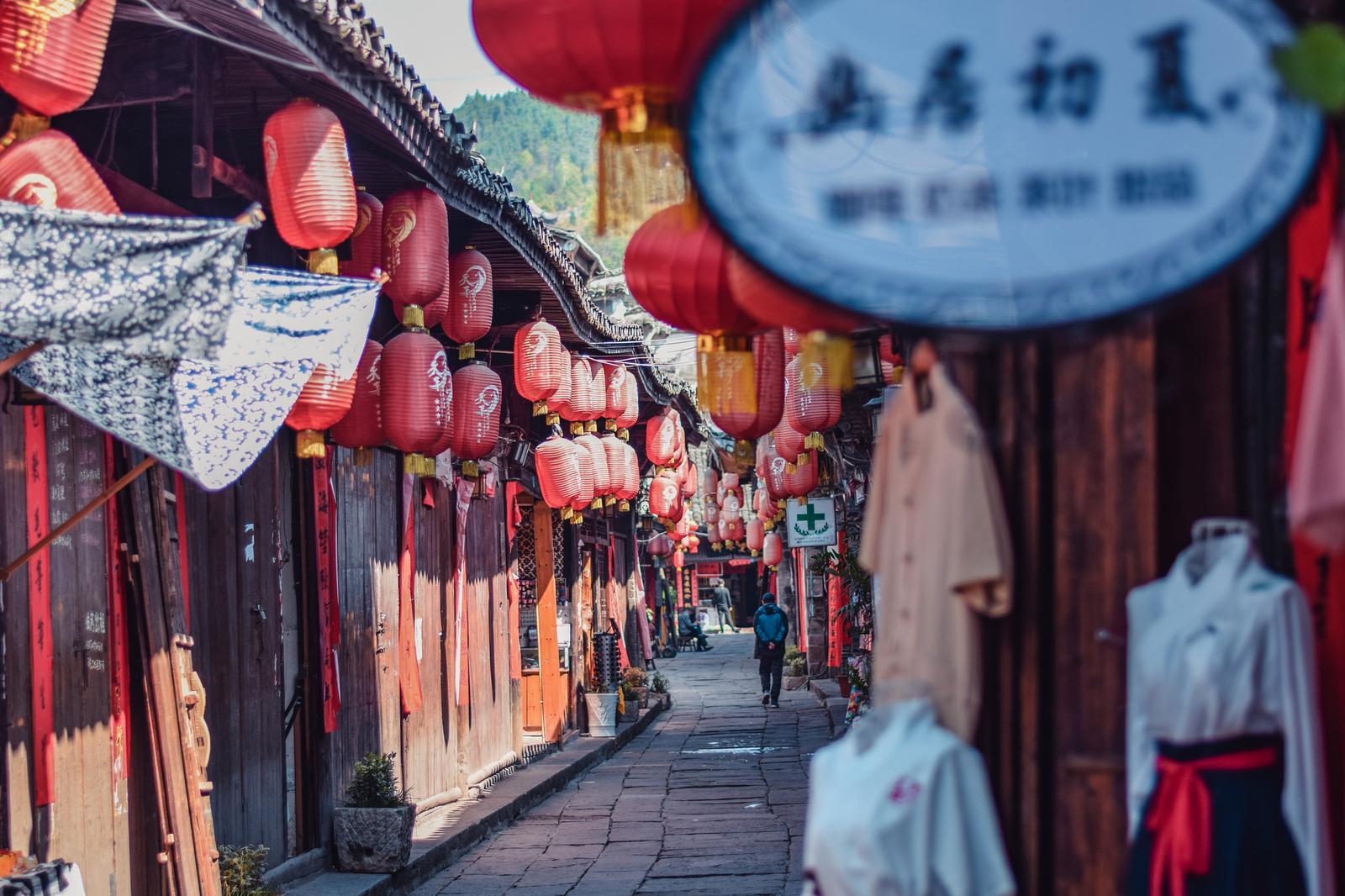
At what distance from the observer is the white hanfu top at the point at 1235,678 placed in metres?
3.13

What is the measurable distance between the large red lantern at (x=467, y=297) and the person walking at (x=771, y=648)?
17126mm

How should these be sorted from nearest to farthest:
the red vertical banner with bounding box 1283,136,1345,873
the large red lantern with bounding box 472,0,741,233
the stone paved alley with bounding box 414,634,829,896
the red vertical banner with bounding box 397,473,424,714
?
the red vertical banner with bounding box 1283,136,1345,873
the large red lantern with bounding box 472,0,741,233
the stone paved alley with bounding box 414,634,829,896
the red vertical banner with bounding box 397,473,424,714

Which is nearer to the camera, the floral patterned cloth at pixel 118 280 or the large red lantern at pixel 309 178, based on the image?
the floral patterned cloth at pixel 118 280

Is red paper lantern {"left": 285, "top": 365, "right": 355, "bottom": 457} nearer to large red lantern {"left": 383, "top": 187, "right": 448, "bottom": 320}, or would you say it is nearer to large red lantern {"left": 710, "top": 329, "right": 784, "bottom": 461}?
large red lantern {"left": 383, "top": 187, "right": 448, "bottom": 320}

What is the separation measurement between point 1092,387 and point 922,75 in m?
0.93

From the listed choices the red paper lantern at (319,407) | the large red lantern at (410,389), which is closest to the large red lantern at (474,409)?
the large red lantern at (410,389)

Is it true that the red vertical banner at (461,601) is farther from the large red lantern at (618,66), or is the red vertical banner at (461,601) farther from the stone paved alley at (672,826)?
the large red lantern at (618,66)

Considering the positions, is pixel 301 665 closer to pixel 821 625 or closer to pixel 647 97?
pixel 647 97

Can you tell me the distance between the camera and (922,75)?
283 centimetres

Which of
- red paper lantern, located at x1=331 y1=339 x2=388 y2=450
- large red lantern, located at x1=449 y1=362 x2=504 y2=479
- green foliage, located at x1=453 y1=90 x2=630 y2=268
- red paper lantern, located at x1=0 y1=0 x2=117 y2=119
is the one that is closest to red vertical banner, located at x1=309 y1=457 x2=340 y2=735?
large red lantern, located at x1=449 y1=362 x2=504 y2=479

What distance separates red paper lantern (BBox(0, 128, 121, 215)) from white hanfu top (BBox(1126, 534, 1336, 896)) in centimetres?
459

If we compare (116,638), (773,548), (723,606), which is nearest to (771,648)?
(773,548)

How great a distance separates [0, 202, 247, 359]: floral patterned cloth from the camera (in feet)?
17.2

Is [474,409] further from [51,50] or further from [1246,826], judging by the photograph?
[1246,826]
